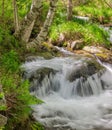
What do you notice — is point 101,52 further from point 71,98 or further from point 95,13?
point 95,13

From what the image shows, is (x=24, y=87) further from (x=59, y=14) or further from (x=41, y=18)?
(x=59, y=14)

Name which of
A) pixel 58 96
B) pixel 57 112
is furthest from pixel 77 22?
pixel 57 112

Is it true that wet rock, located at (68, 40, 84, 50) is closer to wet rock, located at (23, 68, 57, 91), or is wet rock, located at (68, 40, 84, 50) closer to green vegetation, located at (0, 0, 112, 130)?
green vegetation, located at (0, 0, 112, 130)

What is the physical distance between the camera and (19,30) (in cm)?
962

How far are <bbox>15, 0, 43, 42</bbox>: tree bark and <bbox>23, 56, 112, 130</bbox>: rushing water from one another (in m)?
0.85

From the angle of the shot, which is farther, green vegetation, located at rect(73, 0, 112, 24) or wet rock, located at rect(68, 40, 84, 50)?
green vegetation, located at rect(73, 0, 112, 24)

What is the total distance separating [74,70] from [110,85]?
49.5 inches

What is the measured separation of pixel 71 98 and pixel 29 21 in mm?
2395

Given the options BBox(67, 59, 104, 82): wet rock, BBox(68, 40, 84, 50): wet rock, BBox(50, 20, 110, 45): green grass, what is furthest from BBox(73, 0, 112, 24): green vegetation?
BBox(67, 59, 104, 82): wet rock

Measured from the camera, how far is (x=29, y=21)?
361 inches

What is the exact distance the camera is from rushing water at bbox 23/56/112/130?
23.6 feet

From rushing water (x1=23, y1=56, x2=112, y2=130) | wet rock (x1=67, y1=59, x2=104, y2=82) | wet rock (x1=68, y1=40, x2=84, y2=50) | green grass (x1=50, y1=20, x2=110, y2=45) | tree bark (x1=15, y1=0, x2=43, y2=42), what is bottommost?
rushing water (x1=23, y1=56, x2=112, y2=130)

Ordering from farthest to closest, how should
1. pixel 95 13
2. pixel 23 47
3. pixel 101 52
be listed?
pixel 95 13 → pixel 101 52 → pixel 23 47

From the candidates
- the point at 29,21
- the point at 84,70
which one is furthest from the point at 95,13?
the point at 29,21
